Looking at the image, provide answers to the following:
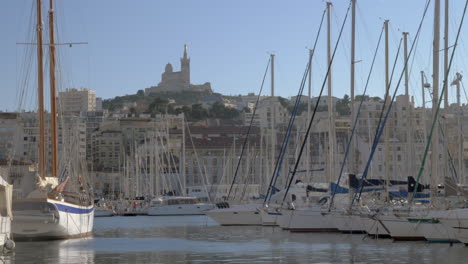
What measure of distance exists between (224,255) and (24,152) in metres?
118

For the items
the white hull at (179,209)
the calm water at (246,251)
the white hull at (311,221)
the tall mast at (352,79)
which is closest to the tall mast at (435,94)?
the calm water at (246,251)

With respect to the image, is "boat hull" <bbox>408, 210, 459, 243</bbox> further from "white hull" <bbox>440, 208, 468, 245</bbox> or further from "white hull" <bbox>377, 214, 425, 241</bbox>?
"white hull" <bbox>377, 214, 425, 241</bbox>

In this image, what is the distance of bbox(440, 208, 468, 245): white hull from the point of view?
26.9 meters

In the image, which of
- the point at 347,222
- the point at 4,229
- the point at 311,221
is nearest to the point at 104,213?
the point at 311,221

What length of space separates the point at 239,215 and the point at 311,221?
12874 millimetres

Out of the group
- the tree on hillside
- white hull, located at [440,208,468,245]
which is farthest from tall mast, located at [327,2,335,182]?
the tree on hillside

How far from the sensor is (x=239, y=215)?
169ft

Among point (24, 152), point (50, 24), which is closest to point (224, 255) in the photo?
point (50, 24)

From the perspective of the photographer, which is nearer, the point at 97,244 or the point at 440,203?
the point at 440,203

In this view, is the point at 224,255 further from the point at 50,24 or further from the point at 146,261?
the point at 50,24

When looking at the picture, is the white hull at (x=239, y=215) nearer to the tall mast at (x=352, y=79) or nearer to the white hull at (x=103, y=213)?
the tall mast at (x=352, y=79)

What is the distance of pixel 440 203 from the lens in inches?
1167

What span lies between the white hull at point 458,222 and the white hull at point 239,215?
23.4 meters

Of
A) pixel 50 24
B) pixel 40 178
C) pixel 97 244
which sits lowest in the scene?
pixel 97 244
